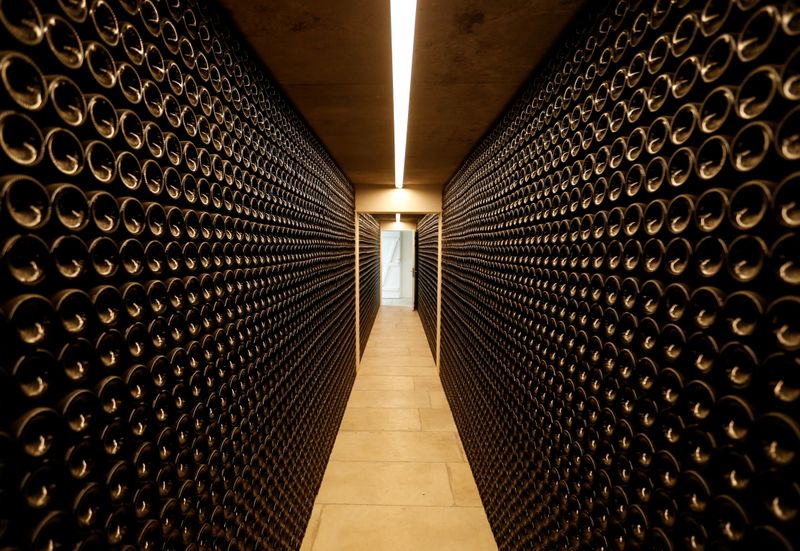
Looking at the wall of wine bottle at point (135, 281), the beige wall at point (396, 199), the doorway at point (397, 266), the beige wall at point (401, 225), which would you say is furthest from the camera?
the doorway at point (397, 266)

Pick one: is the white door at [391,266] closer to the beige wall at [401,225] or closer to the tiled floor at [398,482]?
the beige wall at [401,225]

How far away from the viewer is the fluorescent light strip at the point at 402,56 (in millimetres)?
1527

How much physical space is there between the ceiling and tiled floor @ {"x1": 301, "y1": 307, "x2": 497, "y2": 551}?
9.20 ft

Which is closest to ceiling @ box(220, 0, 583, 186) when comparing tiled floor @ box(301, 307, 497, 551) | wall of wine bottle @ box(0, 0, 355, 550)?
wall of wine bottle @ box(0, 0, 355, 550)

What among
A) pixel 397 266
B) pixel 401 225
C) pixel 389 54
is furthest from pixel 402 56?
pixel 397 266

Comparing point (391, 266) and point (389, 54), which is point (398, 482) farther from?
point (391, 266)

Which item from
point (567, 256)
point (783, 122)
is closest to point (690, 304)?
point (783, 122)

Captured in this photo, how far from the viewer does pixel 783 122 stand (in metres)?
0.67

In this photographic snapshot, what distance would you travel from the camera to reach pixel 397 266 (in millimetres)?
16375

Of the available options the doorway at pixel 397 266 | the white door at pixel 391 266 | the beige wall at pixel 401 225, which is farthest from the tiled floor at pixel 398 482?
the white door at pixel 391 266

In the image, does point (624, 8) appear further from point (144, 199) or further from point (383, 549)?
point (383, 549)

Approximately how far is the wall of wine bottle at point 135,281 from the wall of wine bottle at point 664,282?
1297mm

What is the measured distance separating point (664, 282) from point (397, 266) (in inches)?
607

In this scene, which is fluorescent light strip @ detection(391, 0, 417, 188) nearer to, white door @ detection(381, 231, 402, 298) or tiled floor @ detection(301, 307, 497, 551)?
tiled floor @ detection(301, 307, 497, 551)
